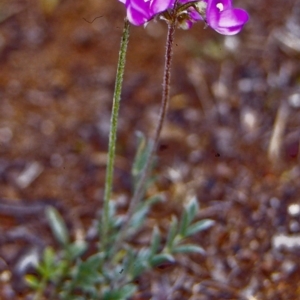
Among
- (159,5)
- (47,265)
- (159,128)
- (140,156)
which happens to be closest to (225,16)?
(159,5)

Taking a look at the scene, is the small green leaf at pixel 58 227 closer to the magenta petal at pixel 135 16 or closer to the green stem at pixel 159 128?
the green stem at pixel 159 128

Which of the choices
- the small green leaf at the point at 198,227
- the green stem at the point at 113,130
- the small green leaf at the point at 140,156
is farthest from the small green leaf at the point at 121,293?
the small green leaf at the point at 140,156

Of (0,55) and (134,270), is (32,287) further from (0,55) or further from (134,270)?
(0,55)

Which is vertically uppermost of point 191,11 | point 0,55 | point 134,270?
point 191,11

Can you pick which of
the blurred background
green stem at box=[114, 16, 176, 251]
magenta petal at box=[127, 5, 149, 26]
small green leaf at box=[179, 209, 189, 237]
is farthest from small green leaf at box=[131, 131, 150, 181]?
magenta petal at box=[127, 5, 149, 26]

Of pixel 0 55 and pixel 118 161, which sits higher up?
pixel 0 55

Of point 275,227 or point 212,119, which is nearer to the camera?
point 275,227

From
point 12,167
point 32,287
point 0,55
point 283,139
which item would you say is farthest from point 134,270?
point 0,55
